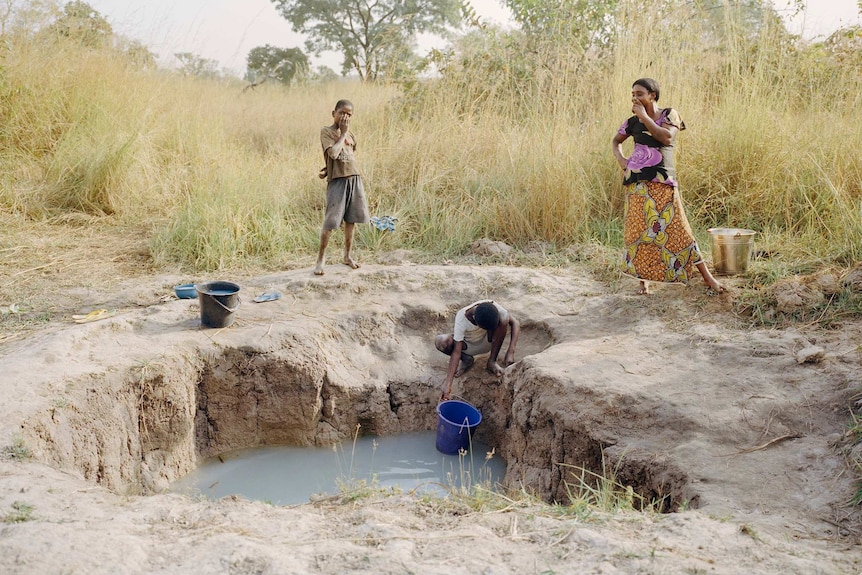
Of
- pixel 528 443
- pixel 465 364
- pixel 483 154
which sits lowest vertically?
pixel 528 443

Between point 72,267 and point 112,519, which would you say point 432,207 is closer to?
point 72,267

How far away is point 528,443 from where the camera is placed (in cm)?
406

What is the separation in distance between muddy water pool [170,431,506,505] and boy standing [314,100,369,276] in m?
1.42

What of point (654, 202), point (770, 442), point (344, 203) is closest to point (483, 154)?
point (344, 203)

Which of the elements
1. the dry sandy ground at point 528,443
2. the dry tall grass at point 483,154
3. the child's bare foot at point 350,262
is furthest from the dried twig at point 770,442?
the child's bare foot at point 350,262

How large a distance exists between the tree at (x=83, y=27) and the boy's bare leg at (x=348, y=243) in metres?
4.39

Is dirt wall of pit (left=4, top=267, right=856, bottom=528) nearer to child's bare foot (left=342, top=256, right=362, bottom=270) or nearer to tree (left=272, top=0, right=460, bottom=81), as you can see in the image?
child's bare foot (left=342, top=256, right=362, bottom=270)

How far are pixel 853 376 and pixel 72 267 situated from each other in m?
5.16

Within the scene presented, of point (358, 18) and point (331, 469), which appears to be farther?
point (358, 18)

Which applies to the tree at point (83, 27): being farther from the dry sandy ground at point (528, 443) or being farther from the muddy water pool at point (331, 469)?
the muddy water pool at point (331, 469)

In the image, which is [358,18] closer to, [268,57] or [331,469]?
[268,57]

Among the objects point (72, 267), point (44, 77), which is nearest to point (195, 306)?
point (72, 267)

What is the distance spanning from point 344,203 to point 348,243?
406 millimetres

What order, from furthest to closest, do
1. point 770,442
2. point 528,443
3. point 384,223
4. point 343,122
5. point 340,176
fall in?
point 384,223
point 340,176
point 343,122
point 528,443
point 770,442
